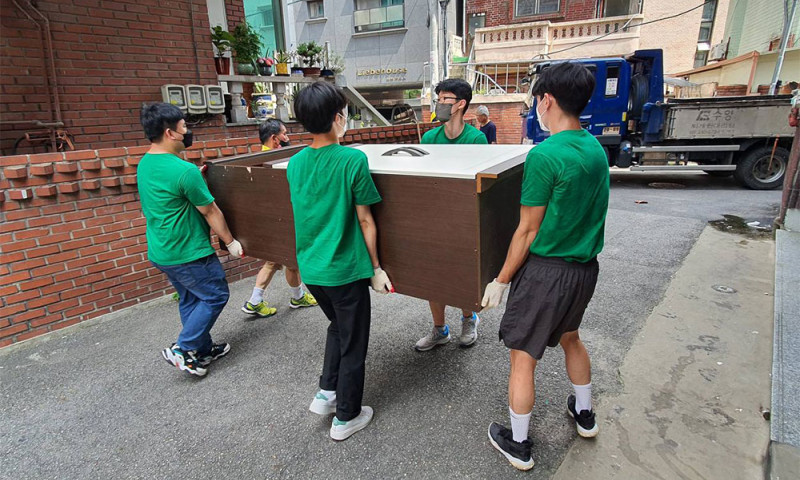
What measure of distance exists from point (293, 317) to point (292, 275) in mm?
350

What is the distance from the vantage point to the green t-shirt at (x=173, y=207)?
247 cm

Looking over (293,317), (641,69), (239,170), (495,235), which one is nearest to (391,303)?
(293,317)

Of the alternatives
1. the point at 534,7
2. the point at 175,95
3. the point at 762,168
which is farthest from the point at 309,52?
the point at 534,7

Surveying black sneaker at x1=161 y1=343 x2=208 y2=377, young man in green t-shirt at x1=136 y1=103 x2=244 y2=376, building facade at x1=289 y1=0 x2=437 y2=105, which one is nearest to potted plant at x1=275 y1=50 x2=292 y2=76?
young man in green t-shirt at x1=136 y1=103 x2=244 y2=376

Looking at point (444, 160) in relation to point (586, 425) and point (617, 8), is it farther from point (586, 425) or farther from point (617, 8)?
point (617, 8)

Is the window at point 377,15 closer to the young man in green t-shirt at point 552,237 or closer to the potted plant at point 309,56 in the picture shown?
the potted plant at point 309,56

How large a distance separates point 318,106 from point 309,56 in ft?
18.8

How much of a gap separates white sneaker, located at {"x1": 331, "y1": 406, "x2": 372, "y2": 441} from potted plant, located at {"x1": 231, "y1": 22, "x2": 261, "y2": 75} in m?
5.47

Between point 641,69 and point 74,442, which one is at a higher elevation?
point 641,69

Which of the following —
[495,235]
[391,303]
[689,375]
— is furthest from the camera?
[391,303]

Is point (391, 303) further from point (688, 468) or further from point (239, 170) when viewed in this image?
point (688, 468)

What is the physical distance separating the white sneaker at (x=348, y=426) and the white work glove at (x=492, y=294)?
39.8 inches

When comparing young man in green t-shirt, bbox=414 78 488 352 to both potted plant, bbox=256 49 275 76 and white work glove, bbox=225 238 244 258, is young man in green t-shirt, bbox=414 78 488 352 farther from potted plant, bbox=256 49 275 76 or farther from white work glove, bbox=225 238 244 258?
potted plant, bbox=256 49 275 76

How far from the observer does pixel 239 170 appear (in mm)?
2455
